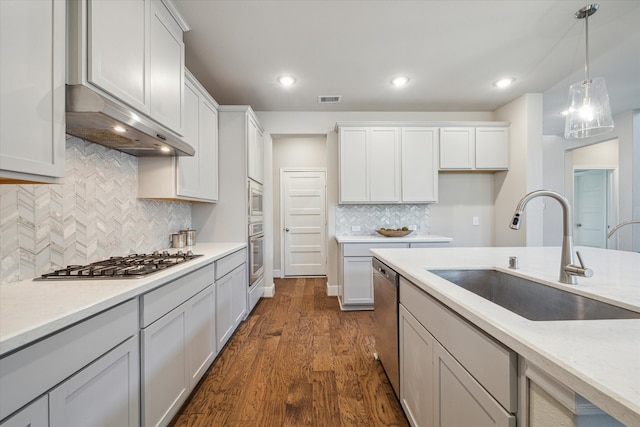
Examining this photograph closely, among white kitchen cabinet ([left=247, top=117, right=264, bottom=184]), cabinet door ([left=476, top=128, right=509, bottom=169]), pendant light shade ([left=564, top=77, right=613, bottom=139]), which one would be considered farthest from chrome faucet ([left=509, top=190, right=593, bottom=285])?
cabinet door ([left=476, top=128, right=509, bottom=169])

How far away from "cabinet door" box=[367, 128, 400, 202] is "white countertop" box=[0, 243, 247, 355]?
2.74 metres

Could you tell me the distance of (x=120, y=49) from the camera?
4.54ft

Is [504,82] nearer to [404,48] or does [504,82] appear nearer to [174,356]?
[404,48]

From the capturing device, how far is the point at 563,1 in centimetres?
190

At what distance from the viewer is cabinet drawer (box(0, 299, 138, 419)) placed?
0.69 metres

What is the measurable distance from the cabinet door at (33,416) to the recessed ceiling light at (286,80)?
294 centimetres

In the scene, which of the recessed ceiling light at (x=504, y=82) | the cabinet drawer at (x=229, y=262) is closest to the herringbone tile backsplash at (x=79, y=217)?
the cabinet drawer at (x=229, y=262)

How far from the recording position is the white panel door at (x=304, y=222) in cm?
497

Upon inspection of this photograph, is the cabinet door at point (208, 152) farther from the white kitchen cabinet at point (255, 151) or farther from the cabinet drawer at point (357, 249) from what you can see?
the cabinet drawer at point (357, 249)

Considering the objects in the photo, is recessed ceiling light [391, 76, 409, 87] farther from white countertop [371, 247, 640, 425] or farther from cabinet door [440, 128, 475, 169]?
white countertop [371, 247, 640, 425]

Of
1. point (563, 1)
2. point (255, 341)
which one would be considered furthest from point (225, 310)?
point (563, 1)

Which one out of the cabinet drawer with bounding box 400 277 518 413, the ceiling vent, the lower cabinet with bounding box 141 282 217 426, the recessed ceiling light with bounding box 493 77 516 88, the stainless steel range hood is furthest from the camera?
the ceiling vent

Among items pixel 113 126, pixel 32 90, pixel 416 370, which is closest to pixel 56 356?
pixel 32 90

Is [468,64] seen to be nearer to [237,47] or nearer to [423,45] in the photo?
[423,45]
